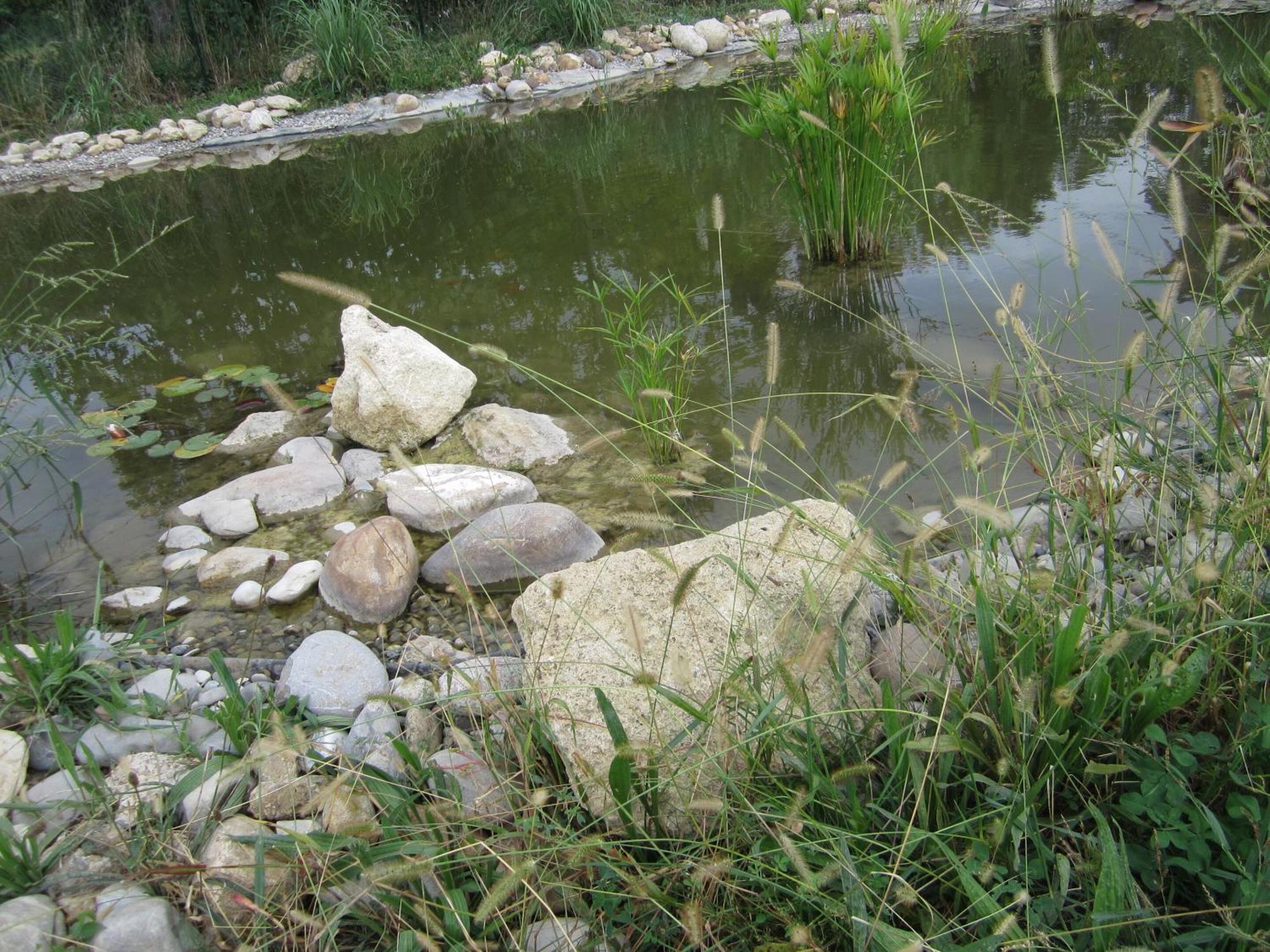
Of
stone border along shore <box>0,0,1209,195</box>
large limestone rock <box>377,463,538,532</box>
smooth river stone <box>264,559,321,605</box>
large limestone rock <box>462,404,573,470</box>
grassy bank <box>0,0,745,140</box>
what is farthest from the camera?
grassy bank <box>0,0,745,140</box>

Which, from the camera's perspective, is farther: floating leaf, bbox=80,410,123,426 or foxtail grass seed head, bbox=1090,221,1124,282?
floating leaf, bbox=80,410,123,426

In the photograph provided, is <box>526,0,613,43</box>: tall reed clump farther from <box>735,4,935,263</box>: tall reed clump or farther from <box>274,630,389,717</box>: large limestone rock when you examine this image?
<box>274,630,389,717</box>: large limestone rock

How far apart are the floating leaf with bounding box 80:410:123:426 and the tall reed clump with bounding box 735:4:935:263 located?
3.22 metres

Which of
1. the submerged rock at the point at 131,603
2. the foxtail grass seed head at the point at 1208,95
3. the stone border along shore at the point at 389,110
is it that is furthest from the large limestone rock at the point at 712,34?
the submerged rock at the point at 131,603

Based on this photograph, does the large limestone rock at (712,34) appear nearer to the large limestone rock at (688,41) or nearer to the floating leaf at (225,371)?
the large limestone rock at (688,41)

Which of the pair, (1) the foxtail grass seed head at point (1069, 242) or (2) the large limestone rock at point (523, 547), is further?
(2) the large limestone rock at point (523, 547)

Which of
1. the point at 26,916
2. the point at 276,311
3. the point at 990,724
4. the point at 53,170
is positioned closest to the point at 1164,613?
the point at 990,724

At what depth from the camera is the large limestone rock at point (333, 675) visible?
2.15 meters

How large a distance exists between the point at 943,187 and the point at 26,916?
244 centimetres

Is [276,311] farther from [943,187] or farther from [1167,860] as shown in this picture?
[1167,860]

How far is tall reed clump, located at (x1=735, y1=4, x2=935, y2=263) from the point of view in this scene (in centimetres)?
381

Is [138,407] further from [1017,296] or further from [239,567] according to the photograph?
[1017,296]

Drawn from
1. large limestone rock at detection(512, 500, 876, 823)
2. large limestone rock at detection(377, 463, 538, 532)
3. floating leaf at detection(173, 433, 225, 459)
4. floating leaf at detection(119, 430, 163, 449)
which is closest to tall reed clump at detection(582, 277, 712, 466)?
large limestone rock at detection(377, 463, 538, 532)

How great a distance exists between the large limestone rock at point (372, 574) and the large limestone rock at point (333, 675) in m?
0.37
